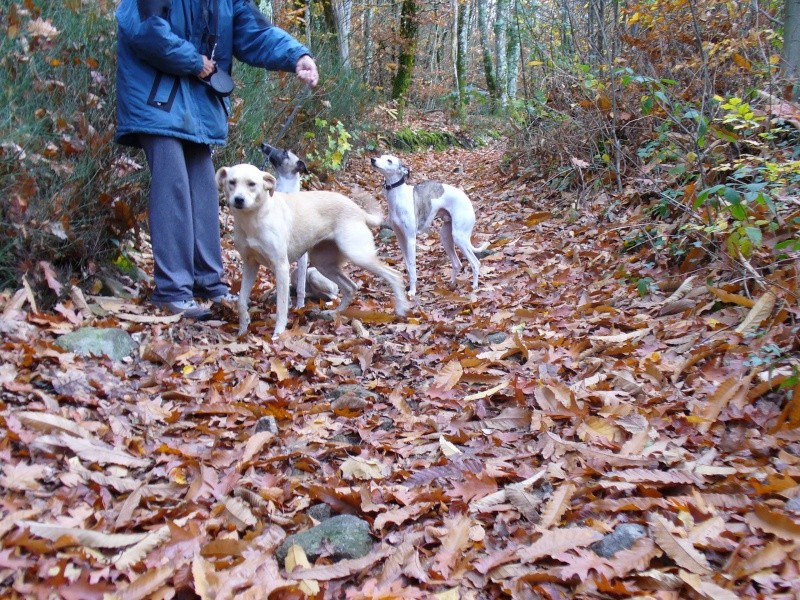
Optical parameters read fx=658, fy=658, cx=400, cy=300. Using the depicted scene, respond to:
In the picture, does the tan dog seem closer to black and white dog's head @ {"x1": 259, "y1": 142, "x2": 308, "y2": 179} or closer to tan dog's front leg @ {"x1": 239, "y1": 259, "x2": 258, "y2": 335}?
tan dog's front leg @ {"x1": 239, "y1": 259, "x2": 258, "y2": 335}

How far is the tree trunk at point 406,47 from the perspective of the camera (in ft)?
58.5

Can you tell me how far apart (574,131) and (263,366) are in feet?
21.8

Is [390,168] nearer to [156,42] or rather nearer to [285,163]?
[285,163]

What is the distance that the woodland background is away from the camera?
2.23m

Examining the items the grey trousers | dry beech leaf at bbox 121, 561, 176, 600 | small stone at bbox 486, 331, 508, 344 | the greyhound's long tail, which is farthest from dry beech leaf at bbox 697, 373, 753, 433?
the greyhound's long tail

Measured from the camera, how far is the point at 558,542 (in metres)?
2.27

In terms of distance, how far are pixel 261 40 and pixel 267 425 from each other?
314cm

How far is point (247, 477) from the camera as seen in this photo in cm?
283

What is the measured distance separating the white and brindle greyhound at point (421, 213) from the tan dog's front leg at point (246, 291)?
197cm

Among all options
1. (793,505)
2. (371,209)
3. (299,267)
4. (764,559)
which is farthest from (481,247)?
(764,559)

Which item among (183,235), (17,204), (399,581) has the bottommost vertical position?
(399,581)

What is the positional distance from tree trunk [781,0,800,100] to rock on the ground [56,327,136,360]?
5.55 meters

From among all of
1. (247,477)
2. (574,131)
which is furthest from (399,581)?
(574,131)

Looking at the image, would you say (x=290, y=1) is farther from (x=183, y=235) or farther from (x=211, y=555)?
(x=211, y=555)
